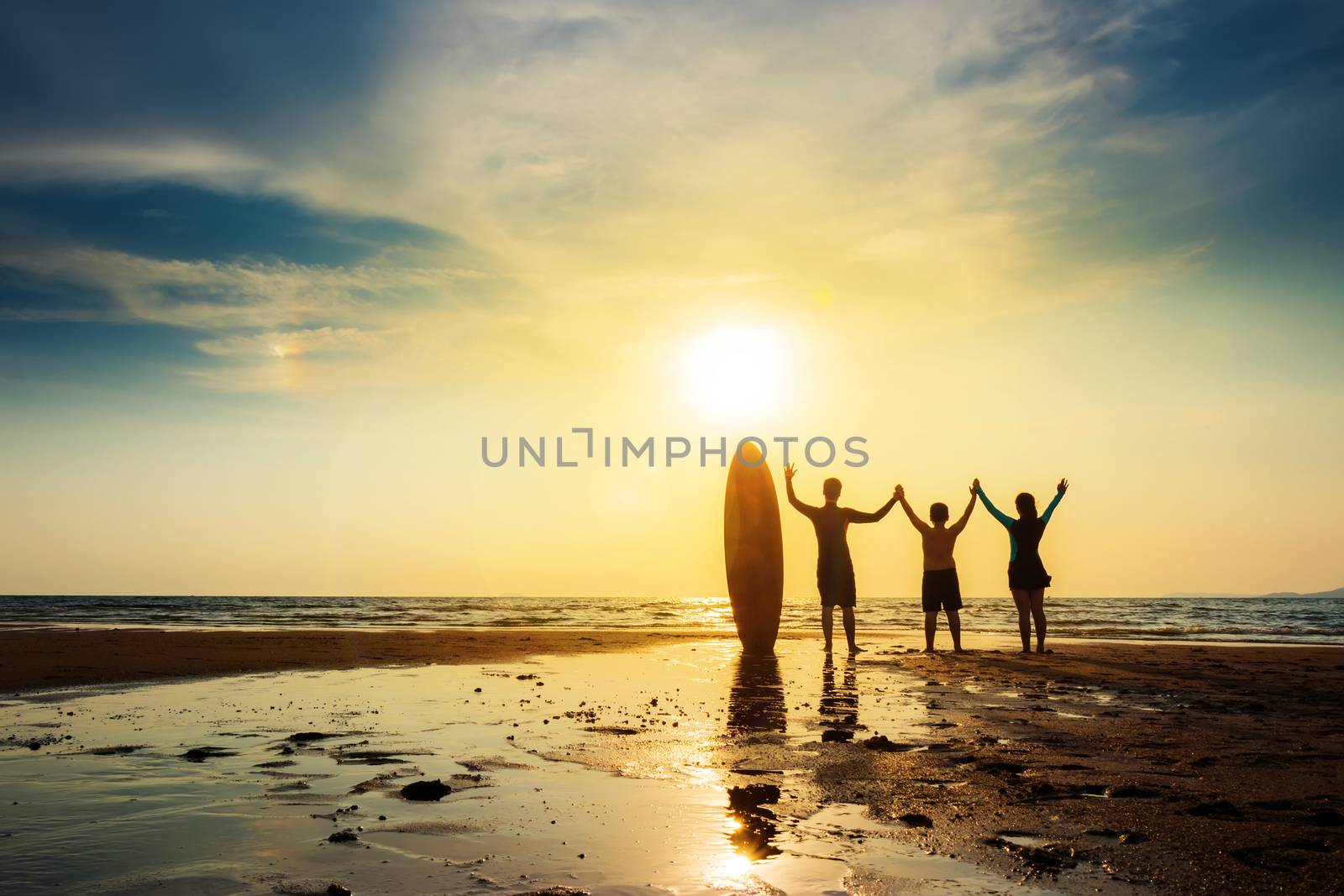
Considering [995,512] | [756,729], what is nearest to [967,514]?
[995,512]

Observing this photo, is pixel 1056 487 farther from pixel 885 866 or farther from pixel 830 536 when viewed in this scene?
pixel 885 866

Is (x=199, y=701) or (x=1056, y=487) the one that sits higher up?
(x=1056, y=487)

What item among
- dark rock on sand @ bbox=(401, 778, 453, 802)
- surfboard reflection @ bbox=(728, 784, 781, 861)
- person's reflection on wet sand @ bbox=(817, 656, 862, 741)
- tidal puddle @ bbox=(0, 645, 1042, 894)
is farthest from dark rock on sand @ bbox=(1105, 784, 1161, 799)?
dark rock on sand @ bbox=(401, 778, 453, 802)

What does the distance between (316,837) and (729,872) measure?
6.07 feet

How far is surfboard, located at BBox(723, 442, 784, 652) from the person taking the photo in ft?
49.2

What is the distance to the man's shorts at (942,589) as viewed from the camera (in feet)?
46.1

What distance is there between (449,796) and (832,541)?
9.97m

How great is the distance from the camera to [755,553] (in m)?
15.1

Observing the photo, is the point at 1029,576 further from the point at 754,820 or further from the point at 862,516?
the point at 754,820

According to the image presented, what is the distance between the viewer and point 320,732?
22.9ft

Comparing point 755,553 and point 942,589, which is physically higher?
point 755,553

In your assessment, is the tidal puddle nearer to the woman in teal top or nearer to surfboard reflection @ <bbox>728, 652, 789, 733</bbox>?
surfboard reflection @ <bbox>728, 652, 789, 733</bbox>

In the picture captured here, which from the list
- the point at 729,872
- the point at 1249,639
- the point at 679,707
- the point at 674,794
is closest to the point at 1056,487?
the point at 679,707

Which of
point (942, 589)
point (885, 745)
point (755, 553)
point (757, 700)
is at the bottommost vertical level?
point (757, 700)
